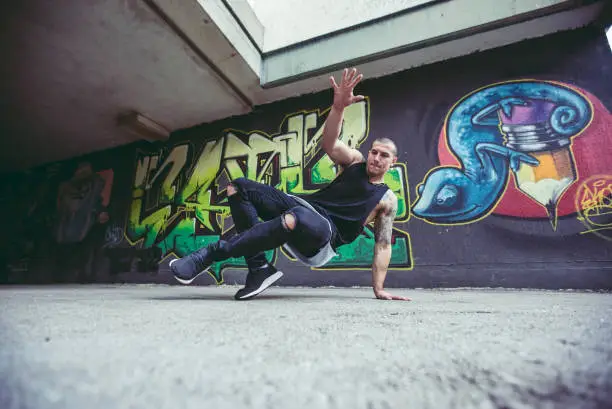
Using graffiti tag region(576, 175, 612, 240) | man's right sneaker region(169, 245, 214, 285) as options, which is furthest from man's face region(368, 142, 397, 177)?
graffiti tag region(576, 175, 612, 240)

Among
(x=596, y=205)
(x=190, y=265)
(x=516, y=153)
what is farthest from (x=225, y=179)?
(x=596, y=205)

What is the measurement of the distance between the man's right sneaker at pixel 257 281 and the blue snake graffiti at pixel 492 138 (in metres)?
2.37

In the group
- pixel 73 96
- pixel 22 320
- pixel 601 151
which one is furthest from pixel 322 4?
pixel 22 320

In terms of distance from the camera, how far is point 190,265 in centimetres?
156

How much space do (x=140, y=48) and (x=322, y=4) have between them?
8.07ft

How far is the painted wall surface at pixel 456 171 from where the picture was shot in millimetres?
2936

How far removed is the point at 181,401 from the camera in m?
0.28

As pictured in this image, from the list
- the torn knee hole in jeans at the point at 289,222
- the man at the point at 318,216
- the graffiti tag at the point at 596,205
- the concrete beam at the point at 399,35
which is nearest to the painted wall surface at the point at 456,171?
the graffiti tag at the point at 596,205

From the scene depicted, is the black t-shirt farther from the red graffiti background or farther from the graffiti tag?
the graffiti tag

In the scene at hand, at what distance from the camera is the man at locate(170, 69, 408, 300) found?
1676 mm

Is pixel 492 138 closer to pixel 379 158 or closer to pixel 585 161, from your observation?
pixel 585 161

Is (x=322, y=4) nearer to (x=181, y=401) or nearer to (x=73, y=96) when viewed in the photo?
(x=73, y=96)

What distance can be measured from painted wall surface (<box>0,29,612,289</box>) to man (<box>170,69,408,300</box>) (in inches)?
63.3

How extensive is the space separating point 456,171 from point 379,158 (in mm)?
1929
